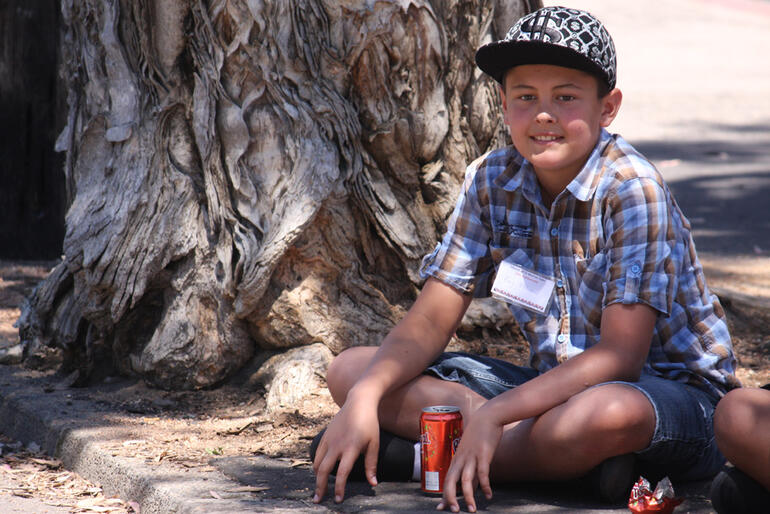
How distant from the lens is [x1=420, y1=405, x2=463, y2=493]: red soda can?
8.65 feet

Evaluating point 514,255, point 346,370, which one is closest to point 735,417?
point 514,255

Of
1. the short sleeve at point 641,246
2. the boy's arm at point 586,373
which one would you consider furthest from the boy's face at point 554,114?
the boy's arm at point 586,373

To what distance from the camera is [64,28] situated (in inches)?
163

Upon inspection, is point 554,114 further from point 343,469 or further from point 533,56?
point 343,469

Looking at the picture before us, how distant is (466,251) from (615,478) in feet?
2.74

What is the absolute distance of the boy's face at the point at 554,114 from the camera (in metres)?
2.79

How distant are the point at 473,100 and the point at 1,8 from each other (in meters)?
3.54

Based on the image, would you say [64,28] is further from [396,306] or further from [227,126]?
[396,306]

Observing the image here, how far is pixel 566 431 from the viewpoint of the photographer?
8.40 feet

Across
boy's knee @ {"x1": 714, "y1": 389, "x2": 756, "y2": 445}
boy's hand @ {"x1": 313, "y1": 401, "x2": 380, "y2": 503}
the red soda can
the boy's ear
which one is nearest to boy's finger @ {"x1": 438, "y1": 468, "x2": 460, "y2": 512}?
the red soda can

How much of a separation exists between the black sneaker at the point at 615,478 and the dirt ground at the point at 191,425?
0.97m

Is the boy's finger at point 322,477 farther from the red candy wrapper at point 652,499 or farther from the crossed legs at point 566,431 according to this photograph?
the red candy wrapper at point 652,499

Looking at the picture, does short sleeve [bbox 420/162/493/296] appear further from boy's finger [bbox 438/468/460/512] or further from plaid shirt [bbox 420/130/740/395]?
boy's finger [bbox 438/468/460/512]

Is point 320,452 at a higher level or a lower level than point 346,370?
lower
